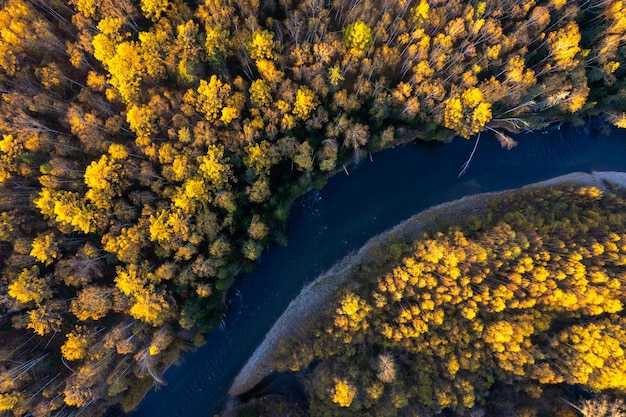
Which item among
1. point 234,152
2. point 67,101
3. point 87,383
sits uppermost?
point 67,101

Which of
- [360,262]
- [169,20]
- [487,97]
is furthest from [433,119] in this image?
[169,20]

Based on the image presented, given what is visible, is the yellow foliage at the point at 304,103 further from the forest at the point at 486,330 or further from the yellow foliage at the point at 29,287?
the yellow foliage at the point at 29,287

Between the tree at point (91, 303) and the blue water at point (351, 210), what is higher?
the tree at point (91, 303)

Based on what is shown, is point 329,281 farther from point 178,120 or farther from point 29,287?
point 29,287

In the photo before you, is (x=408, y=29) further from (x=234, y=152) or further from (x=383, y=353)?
(x=383, y=353)

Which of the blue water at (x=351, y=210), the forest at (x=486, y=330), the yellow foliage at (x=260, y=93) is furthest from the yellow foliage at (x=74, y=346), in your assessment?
the yellow foliage at (x=260, y=93)

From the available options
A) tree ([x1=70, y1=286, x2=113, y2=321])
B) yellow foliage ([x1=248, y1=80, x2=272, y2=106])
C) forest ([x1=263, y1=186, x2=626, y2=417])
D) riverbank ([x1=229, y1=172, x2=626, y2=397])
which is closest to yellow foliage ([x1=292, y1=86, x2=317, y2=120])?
yellow foliage ([x1=248, y1=80, x2=272, y2=106])

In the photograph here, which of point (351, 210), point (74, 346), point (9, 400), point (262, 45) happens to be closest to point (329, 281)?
point (351, 210)
